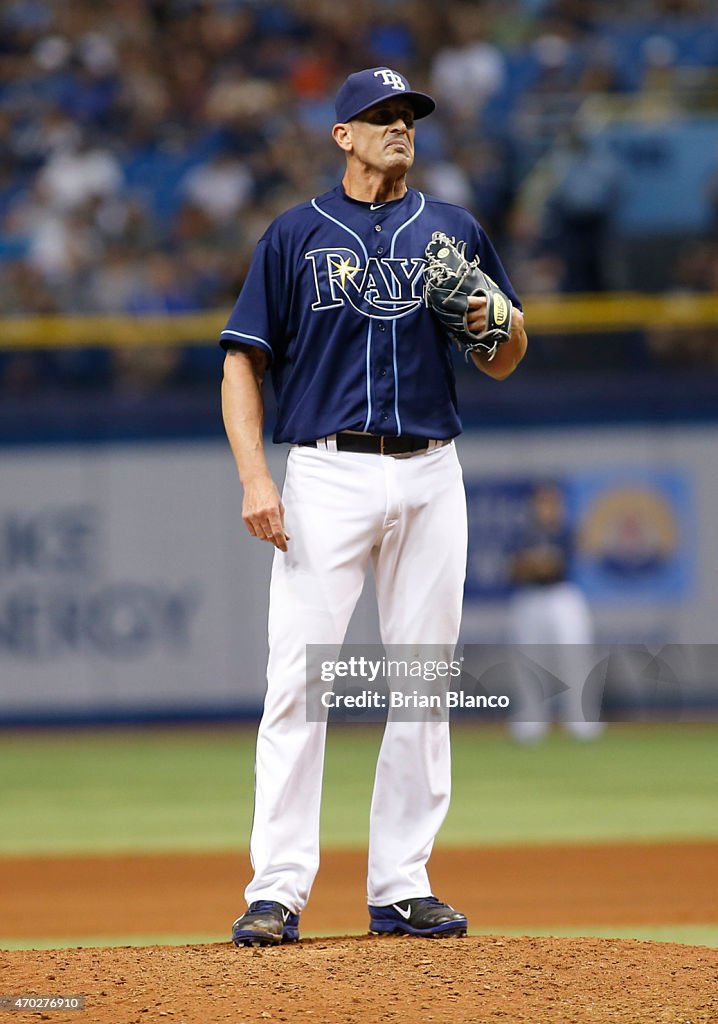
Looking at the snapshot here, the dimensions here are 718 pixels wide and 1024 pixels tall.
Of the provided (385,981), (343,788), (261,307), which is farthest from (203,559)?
(385,981)

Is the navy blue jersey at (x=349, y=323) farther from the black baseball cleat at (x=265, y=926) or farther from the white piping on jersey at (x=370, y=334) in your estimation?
the black baseball cleat at (x=265, y=926)

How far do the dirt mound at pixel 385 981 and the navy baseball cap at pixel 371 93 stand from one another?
2082 mm

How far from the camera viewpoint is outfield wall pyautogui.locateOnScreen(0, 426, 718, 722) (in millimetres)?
11922

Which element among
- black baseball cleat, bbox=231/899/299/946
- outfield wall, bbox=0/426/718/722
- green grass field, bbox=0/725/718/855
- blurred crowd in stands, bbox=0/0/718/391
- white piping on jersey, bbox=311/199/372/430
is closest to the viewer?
black baseball cleat, bbox=231/899/299/946

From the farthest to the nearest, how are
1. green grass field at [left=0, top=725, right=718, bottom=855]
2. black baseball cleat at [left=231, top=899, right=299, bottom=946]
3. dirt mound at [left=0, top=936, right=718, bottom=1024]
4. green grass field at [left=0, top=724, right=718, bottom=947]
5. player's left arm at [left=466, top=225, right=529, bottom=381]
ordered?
1. green grass field at [left=0, top=725, right=718, bottom=855]
2. green grass field at [left=0, top=724, right=718, bottom=947]
3. player's left arm at [left=466, top=225, right=529, bottom=381]
4. black baseball cleat at [left=231, top=899, right=299, bottom=946]
5. dirt mound at [left=0, top=936, right=718, bottom=1024]

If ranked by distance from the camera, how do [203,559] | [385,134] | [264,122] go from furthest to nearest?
[264,122]
[203,559]
[385,134]

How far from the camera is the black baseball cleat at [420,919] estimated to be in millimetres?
4102

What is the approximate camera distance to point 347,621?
13.4 ft

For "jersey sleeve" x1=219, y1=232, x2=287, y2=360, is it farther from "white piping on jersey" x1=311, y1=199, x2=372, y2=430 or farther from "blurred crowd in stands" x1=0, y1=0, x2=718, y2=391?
"blurred crowd in stands" x1=0, y1=0, x2=718, y2=391

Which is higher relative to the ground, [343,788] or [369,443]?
[369,443]

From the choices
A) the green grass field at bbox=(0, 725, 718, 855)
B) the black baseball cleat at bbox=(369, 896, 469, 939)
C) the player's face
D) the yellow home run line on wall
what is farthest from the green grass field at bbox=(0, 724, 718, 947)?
the yellow home run line on wall

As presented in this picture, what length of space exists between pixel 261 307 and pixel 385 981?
5.52 ft

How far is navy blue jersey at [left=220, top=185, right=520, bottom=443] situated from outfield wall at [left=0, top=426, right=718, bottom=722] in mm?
7652

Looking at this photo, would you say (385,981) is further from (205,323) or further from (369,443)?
(205,323)
